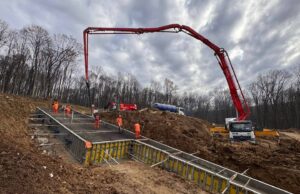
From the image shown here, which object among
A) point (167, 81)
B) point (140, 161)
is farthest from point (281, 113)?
point (140, 161)

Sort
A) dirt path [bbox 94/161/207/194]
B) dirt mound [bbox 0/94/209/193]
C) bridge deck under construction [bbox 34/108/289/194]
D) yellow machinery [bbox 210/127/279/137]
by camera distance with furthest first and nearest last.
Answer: yellow machinery [bbox 210/127/279/137]
bridge deck under construction [bbox 34/108/289/194]
dirt path [bbox 94/161/207/194]
dirt mound [bbox 0/94/209/193]

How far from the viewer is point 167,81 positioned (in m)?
94.3

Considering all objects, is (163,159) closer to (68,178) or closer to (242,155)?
(68,178)

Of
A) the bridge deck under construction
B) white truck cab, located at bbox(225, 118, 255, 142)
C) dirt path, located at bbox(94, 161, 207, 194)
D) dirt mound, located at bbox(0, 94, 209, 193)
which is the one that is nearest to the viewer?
dirt mound, located at bbox(0, 94, 209, 193)

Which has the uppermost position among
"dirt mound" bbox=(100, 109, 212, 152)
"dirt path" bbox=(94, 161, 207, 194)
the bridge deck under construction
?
"dirt mound" bbox=(100, 109, 212, 152)

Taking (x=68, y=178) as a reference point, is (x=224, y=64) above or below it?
above

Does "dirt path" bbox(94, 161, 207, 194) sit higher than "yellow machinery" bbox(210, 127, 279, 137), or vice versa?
"yellow machinery" bbox(210, 127, 279, 137)

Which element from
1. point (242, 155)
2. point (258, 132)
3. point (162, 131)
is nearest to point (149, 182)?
point (242, 155)

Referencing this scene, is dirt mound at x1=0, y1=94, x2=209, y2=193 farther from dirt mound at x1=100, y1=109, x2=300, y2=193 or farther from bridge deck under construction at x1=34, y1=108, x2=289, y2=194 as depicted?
dirt mound at x1=100, y1=109, x2=300, y2=193

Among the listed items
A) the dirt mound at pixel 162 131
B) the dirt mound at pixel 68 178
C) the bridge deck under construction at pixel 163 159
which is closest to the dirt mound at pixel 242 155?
the dirt mound at pixel 162 131

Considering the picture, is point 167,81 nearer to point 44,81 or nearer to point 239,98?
point 44,81

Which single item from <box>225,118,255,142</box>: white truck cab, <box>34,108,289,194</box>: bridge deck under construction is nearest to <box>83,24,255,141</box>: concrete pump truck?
<box>225,118,255,142</box>: white truck cab

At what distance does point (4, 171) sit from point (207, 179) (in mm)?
7647

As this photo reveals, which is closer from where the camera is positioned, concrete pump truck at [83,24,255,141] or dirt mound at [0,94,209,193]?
dirt mound at [0,94,209,193]
